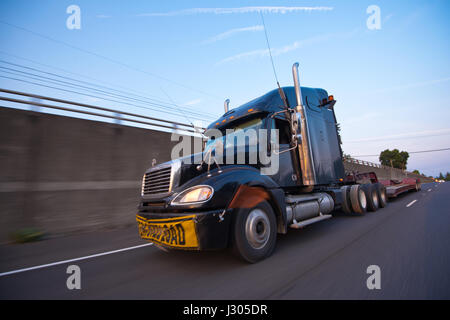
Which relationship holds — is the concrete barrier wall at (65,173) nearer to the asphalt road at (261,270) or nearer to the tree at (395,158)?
the asphalt road at (261,270)

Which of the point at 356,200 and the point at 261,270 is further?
the point at 356,200

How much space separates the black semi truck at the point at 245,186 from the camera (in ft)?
8.71

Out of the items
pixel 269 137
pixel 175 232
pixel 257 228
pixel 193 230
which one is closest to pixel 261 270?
pixel 257 228

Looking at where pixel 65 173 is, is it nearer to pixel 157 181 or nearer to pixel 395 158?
pixel 157 181

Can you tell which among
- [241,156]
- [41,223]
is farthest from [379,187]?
[41,223]

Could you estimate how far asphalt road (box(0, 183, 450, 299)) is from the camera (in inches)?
87.0

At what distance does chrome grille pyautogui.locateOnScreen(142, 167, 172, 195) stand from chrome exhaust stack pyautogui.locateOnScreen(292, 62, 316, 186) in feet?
9.50

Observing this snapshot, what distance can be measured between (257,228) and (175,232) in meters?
1.19

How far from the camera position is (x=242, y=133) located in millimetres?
4020

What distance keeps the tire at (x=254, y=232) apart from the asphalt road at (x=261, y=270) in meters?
0.16

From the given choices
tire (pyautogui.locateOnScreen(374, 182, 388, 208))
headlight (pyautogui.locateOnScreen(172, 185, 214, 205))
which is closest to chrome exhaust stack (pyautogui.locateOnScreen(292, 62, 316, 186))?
headlight (pyautogui.locateOnScreen(172, 185, 214, 205))

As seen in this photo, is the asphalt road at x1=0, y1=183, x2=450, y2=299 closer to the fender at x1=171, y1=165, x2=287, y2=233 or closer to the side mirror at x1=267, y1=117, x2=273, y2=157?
the fender at x1=171, y1=165, x2=287, y2=233

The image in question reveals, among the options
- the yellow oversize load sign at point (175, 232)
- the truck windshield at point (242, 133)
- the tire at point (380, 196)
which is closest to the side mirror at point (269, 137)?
the truck windshield at point (242, 133)

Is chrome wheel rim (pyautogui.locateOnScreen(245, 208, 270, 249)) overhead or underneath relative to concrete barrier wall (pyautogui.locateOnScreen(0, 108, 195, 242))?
underneath
